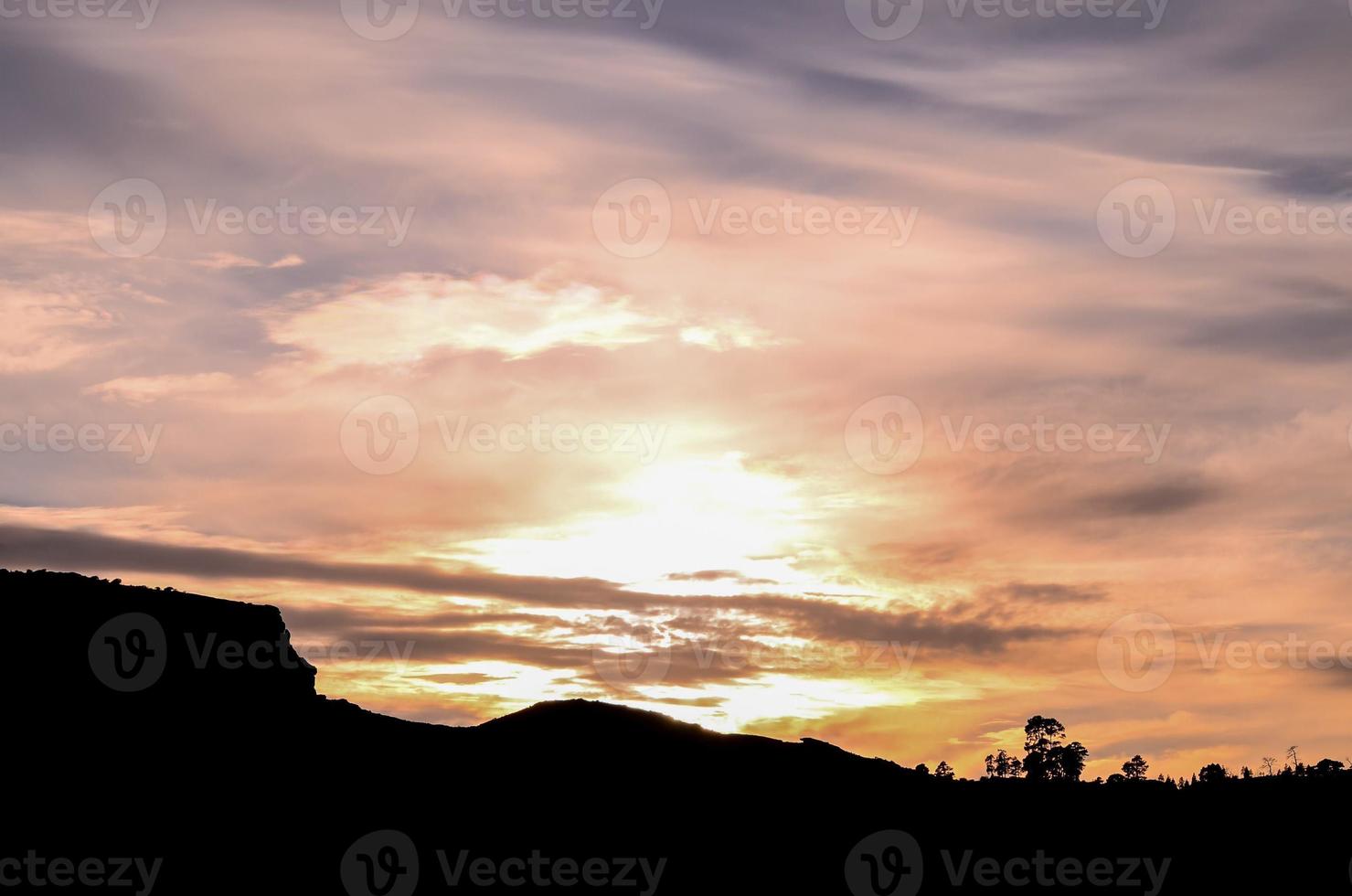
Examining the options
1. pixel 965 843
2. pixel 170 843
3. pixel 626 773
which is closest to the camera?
pixel 170 843

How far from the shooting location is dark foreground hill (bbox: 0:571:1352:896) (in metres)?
47.4

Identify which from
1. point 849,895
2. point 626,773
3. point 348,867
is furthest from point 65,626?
point 849,895

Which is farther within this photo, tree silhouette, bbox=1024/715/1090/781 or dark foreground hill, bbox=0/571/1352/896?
tree silhouette, bbox=1024/715/1090/781

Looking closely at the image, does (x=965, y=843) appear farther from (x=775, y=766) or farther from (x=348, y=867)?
(x=348, y=867)

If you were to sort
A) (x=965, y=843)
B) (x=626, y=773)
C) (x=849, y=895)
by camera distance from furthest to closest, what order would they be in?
(x=626, y=773) < (x=965, y=843) < (x=849, y=895)

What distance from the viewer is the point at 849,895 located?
5200 cm

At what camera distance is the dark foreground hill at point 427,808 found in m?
47.4

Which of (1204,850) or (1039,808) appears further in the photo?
(1039,808)

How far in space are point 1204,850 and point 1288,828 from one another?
3.71 meters

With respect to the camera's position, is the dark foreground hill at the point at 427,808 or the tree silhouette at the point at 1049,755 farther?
the tree silhouette at the point at 1049,755

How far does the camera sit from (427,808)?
53844 mm

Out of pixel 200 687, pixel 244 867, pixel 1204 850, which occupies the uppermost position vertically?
pixel 200 687

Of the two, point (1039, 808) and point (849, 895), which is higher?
point (1039, 808)

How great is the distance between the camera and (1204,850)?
5359 cm
